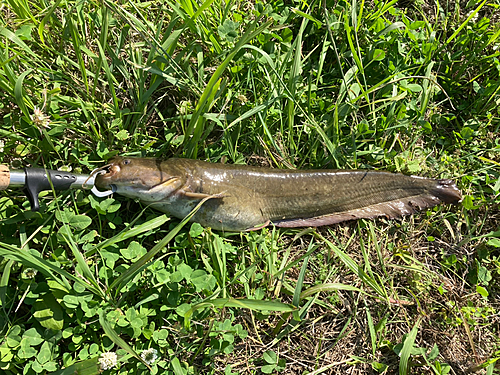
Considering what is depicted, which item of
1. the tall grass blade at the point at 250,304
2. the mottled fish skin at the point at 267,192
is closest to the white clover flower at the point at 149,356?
the tall grass blade at the point at 250,304

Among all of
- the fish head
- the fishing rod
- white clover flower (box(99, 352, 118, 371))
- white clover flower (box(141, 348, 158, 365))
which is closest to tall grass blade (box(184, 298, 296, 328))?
white clover flower (box(141, 348, 158, 365))

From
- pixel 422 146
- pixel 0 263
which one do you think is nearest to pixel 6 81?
pixel 0 263

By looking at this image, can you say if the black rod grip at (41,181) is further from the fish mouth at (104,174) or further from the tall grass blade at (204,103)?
the tall grass blade at (204,103)

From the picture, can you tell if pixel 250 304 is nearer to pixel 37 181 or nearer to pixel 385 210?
pixel 385 210

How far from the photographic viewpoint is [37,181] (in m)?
2.53

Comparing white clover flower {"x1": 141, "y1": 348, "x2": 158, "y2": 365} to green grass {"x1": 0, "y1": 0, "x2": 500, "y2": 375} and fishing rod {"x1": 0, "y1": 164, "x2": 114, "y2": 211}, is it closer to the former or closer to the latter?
green grass {"x1": 0, "y1": 0, "x2": 500, "y2": 375}

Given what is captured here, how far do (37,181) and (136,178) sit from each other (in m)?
0.64

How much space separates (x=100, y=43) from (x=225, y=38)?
100 cm

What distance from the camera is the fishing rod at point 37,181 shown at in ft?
7.98

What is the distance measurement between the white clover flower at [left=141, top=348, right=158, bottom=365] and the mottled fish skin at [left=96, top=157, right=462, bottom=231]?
0.99 meters

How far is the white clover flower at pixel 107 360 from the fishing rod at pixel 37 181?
108cm

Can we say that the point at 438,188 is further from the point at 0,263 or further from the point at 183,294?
the point at 0,263

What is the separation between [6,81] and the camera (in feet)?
9.08

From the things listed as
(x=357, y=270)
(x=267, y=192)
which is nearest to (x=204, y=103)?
(x=267, y=192)
